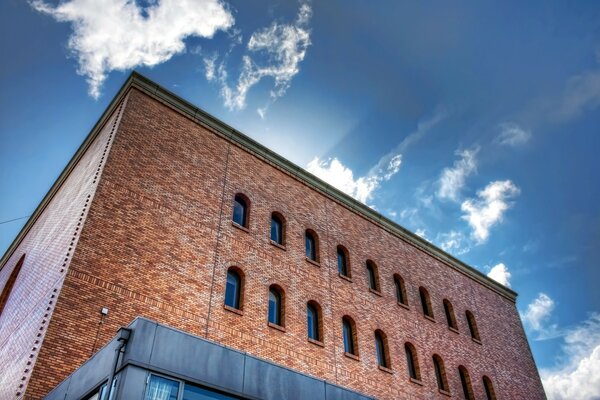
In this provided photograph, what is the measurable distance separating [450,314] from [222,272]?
1427 cm

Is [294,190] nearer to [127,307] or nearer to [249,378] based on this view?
[127,307]

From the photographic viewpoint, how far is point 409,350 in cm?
2227

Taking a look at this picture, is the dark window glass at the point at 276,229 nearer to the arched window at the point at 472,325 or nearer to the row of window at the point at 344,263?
the row of window at the point at 344,263

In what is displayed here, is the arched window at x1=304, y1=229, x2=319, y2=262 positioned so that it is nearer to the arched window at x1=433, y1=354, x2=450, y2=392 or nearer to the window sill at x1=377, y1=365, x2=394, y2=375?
the window sill at x1=377, y1=365, x2=394, y2=375

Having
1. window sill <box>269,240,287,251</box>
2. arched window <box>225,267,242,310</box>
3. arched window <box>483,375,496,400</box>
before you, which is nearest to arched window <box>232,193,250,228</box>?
window sill <box>269,240,287,251</box>

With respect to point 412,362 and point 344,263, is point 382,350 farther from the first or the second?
point 344,263

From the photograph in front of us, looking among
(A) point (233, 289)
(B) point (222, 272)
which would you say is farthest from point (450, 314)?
(B) point (222, 272)

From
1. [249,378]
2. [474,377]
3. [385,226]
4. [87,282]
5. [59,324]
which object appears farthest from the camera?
[385,226]

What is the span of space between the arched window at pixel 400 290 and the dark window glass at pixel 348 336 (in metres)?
4.01

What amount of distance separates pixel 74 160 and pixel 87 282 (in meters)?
9.53

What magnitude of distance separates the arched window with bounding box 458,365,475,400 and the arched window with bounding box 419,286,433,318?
2774mm

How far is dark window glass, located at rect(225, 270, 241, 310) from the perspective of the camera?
55.3ft

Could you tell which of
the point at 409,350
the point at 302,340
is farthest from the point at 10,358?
the point at 409,350

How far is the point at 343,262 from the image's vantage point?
22.5 metres
